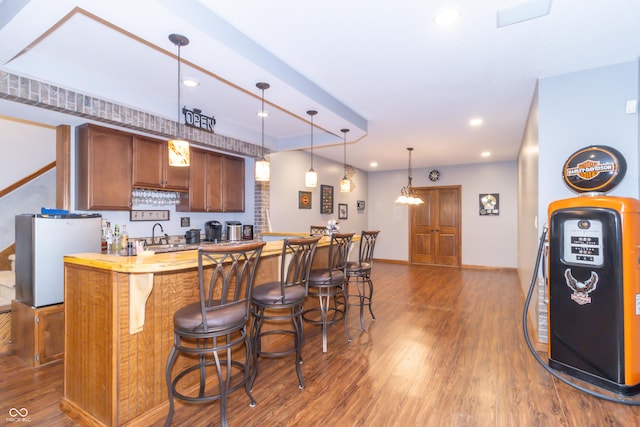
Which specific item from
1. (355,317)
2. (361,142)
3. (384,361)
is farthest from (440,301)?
(361,142)

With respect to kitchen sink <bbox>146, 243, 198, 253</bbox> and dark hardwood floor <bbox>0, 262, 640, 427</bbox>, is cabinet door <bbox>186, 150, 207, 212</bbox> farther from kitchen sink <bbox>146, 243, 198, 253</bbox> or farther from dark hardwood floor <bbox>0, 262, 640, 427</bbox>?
dark hardwood floor <bbox>0, 262, 640, 427</bbox>

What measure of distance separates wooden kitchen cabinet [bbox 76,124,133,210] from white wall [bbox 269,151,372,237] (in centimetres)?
225

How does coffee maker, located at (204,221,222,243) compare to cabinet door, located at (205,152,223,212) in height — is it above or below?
below

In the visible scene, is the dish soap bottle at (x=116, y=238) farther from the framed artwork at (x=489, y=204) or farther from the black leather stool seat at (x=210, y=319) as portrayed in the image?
the framed artwork at (x=489, y=204)

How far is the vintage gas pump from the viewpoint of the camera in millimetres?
2270

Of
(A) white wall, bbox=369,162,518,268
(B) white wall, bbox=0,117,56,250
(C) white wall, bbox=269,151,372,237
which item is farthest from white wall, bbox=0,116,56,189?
(A) white wall, bbox=369,162,518,268

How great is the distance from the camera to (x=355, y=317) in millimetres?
4008

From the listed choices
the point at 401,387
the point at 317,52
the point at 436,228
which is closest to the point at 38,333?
the point at 401,387

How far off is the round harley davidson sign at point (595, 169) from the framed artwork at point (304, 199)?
4.14 m

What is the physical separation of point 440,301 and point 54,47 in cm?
519

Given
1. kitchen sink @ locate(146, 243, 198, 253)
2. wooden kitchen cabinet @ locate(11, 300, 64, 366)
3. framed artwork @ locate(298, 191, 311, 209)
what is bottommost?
wooden kitchen cabinet @ locate(11, 300, 64, 366)

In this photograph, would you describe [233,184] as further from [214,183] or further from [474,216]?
[474,216]

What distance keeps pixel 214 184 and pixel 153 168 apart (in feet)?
3.11

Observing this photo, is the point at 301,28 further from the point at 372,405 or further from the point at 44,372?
the point at 44,372
